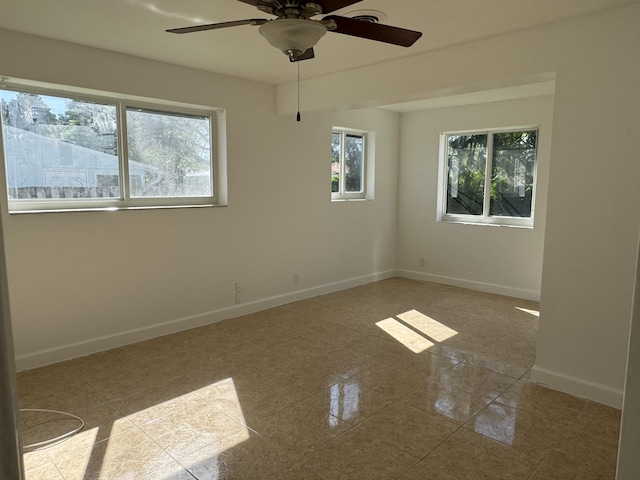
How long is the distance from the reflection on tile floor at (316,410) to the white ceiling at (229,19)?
7.79 ft

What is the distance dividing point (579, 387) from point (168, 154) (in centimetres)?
374

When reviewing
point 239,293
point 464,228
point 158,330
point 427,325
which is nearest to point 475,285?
point 464,228

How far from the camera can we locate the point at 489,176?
560cm

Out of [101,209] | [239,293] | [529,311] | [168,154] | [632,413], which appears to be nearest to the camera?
[632,413]

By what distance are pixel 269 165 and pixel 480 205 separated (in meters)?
2.92

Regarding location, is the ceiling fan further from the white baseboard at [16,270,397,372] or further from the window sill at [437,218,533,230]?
the window sill at [437,218,533,230]

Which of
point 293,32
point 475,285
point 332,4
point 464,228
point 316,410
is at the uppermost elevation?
point 332,4

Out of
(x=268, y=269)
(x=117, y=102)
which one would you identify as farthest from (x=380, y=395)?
(x=117, y=102)

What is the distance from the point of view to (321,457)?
2.21 meters

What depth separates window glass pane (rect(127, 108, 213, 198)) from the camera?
12.4 feet

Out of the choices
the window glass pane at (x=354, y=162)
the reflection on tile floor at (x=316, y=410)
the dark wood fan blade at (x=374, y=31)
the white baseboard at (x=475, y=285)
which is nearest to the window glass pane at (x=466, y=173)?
the white baseboard at (x=475, y=285)

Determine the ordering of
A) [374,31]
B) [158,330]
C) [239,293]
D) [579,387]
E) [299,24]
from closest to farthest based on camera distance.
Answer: [299,24]
[374,31]
[579,387]
[158,330]
[239,293]

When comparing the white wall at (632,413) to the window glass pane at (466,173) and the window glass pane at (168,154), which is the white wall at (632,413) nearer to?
the window glass pane at (168,154)

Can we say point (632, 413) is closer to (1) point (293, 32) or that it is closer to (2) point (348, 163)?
(1) point (293, 32)
